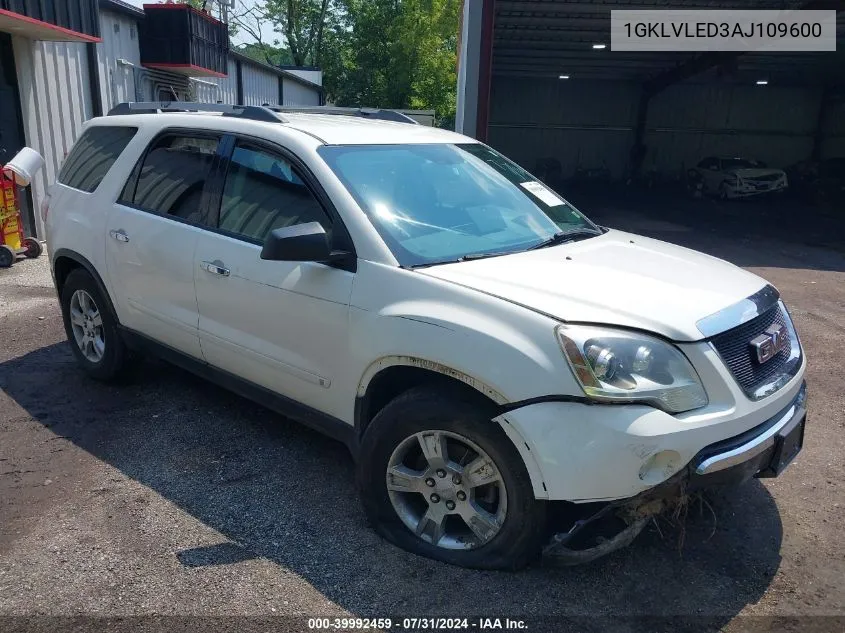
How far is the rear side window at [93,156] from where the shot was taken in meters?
4.63

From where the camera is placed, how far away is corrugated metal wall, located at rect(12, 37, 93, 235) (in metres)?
9.91

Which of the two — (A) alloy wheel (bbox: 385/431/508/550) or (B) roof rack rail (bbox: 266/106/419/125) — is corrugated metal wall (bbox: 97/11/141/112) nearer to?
(B) roof rack rail (bbox: 266/106/419/125)

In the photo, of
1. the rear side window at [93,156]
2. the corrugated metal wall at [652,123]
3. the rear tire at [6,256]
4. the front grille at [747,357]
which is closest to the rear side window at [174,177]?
the rear side window at [93,156]

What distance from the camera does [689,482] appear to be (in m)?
2.60

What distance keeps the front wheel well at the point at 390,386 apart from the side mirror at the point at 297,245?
0.60m

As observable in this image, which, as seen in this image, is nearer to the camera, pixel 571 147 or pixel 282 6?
pixel 571 147

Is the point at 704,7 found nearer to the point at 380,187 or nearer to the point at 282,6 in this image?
the point at 380,187

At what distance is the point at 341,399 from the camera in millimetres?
3266

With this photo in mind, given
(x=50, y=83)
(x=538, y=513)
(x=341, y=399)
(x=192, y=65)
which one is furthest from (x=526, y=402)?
(x=192, y=65)

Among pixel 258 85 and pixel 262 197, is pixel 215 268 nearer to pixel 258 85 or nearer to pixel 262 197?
pixel 262 197

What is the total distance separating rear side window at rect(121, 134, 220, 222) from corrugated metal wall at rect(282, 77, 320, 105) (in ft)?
70.4

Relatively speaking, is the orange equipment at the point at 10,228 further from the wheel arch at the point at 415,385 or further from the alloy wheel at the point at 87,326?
the wheel arch at the point at 415,385

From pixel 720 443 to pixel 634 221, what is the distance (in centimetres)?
1700

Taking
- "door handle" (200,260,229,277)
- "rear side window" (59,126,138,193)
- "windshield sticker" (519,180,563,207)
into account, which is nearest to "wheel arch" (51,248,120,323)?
"rear side window" (59,126,138,193)
